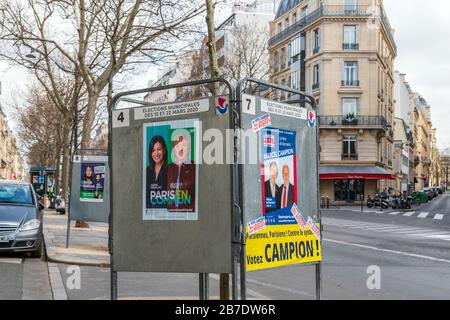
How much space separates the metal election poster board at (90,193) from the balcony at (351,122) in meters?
43.2

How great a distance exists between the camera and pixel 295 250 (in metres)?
5.58

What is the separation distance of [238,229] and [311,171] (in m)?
1.12

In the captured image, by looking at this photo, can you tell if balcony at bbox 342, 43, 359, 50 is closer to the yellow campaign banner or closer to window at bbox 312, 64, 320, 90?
window at bbox 312, 64, 320, 90

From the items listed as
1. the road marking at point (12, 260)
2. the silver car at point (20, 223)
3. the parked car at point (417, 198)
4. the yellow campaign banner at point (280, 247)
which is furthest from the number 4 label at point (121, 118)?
the parked car at point (417, 198)

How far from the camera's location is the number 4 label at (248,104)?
16.2 ft

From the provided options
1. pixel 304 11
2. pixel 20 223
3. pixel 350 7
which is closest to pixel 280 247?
pixel 20 223

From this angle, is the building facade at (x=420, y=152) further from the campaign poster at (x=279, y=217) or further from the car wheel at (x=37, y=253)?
the campaign poster at (x=279, y=217)

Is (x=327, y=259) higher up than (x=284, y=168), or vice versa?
(x=284, y=168)

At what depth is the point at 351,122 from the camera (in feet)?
187

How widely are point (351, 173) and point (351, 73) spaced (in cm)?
881

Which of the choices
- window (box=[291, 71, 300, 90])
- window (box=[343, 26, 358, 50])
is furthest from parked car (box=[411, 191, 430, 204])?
window (box=[343, 26, 358, 50])
